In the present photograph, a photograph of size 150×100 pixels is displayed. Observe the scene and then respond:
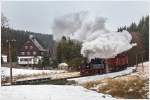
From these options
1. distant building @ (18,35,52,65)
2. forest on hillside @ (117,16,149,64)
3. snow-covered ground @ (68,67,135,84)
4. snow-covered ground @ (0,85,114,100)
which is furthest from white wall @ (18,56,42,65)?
forest on hillside @ (117,16,149,64)

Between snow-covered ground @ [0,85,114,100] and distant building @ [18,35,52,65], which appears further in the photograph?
distant building @ [18,35,52,65]

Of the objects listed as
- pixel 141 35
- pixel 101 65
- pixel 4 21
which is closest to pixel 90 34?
pixel 101 65

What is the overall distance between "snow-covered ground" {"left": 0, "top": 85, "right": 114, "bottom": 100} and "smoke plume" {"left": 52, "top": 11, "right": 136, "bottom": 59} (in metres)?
0.30

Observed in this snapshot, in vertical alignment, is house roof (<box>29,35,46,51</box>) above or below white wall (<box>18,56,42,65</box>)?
above

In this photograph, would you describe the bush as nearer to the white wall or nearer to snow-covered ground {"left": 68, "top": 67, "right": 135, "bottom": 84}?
snow-covered ground {"left": 68, "top": 67, "right": 135, "bottom": 84}

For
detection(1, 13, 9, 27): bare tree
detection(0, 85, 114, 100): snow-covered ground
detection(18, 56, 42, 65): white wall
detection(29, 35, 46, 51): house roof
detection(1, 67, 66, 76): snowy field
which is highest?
Answer: detection(1, 13, 9, 27): bare tree

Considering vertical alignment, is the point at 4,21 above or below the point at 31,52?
above

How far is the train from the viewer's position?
29.0 feet

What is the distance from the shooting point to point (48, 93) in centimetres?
876

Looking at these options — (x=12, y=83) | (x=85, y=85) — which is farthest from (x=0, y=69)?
(x=85, y=85)

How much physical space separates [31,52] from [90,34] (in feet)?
1.61

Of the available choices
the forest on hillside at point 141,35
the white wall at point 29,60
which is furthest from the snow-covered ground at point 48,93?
the forest on hillside at point 141,35

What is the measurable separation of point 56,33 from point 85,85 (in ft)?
1.54

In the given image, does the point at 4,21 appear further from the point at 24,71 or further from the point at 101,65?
the point at 101,65
